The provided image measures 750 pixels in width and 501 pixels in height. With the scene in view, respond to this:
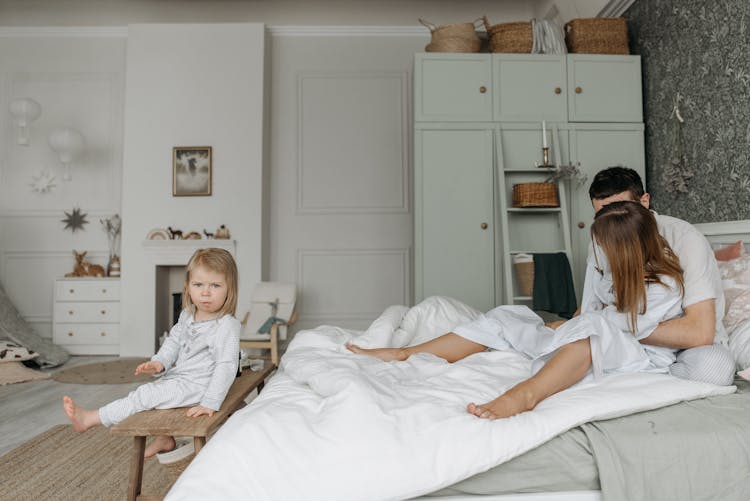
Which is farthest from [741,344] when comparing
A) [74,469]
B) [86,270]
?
[86,270]

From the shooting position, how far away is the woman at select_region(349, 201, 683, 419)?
1.46 m

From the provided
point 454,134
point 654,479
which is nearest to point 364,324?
point 454,134

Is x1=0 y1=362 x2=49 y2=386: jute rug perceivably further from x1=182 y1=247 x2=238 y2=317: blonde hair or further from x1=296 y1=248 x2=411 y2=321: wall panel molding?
x1=182 y1=247 x2=238 y2=317: blonde hair

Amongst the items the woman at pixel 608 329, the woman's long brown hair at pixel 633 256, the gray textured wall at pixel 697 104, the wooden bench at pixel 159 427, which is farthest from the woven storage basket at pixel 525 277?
the wooden bench at pixel 159 427

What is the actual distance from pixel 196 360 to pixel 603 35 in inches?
136

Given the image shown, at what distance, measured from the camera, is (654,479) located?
3.94ft

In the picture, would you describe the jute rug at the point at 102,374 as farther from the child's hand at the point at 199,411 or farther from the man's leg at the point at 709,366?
the man's leg at the point at 709,366

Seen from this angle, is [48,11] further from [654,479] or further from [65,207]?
[654,479]

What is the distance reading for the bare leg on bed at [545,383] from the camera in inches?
49.6

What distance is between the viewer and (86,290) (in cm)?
457

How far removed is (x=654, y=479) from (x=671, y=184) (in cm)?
247

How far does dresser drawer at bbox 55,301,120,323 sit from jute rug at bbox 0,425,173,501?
229cm

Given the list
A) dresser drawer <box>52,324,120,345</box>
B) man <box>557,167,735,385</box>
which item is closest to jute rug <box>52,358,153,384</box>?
dresser drawer <box>52,324,120,345</box>

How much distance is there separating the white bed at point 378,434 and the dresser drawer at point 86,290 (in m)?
3.64
